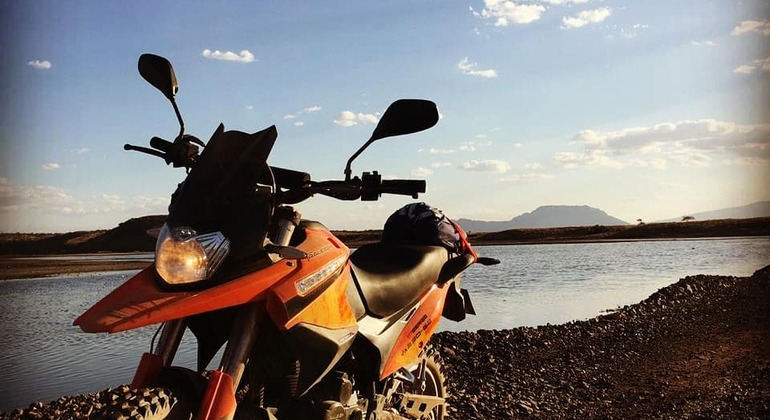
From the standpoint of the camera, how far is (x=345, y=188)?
353 centimetres

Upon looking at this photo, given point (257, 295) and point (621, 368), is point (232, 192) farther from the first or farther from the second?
point (621, 368)

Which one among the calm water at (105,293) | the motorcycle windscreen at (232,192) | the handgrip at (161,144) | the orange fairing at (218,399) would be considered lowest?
the calm water at (105,293)

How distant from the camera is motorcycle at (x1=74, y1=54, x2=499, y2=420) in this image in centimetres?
281

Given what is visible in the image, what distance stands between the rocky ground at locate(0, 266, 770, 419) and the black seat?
1826 mm

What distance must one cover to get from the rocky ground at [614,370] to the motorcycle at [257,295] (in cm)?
145

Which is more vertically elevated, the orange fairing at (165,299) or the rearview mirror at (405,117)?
the rearview mirror at (405,117)

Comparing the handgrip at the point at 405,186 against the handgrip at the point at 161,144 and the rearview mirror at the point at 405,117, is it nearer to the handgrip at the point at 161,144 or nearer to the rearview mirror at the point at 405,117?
the rearview mirror at the point at 405,117

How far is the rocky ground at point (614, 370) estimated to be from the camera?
22.5ft

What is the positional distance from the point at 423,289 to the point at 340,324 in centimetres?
121

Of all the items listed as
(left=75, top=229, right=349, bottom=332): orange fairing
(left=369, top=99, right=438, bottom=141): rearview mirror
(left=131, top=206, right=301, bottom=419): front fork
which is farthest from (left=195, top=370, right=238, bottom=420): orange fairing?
(left=369, top=99, right=438, bottom=141): rearview mirror

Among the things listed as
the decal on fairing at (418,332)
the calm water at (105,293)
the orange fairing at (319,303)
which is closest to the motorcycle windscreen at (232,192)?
the orange fairing at (319,303)

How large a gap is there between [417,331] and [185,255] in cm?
210

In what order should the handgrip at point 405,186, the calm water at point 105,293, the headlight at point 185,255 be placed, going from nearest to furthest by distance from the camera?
the headlight at point 185,255 → the handgrip at point 405,186 → the calm water at point 105,293

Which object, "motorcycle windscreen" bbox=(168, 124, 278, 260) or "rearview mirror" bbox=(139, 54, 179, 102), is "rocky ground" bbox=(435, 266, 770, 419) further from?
"rearview mirror" bbox=(139, 54, 179, 102)
